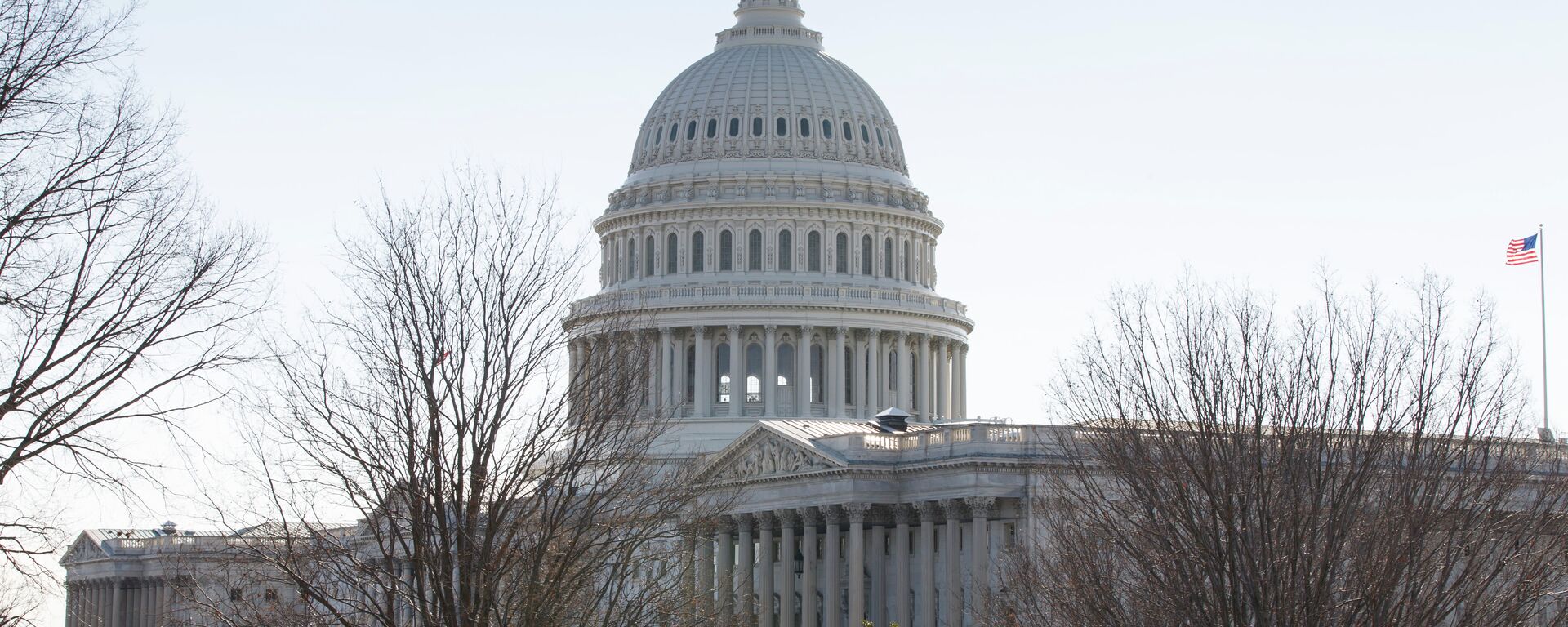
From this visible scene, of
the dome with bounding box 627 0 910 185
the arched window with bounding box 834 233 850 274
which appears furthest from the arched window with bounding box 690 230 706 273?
the arched window with bounding box 834 233 850 274

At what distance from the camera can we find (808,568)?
10925cm

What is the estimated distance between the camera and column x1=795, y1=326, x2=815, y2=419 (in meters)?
144

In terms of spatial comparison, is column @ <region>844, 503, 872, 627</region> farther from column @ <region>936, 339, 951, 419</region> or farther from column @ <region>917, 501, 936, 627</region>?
column @ <region>936, 339, 951, 419</region>

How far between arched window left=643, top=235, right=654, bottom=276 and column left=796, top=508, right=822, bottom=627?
4143 centimetres

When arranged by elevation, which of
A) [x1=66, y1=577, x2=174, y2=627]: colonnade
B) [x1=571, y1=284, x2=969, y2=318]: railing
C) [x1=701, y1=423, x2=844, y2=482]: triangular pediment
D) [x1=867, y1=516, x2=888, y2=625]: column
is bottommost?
[x1=66, y1=577, x2=174, y2=627]: colonnade

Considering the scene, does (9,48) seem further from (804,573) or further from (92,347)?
(804,573)

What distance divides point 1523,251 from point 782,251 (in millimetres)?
62600

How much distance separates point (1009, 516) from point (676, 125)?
2336 inches

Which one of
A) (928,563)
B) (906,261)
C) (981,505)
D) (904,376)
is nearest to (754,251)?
(906,261)

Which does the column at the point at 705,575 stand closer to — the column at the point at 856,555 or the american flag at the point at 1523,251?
the column at the point at 856,555

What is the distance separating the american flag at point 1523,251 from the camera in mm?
92812

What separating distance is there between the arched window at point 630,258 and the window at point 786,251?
961 cm

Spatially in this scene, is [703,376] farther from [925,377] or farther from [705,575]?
[705,575]

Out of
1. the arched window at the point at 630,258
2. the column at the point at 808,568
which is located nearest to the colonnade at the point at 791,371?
the arched window at the point at 630,258
